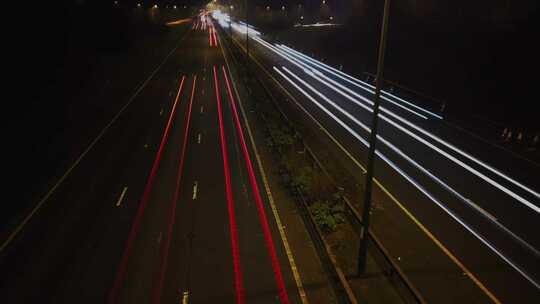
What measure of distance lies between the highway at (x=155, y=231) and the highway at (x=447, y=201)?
4.52 meters

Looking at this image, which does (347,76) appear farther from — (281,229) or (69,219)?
(69,219)

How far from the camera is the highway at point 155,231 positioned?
37.2 ft

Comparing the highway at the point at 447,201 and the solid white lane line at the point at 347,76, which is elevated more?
the solid white lane line at the point at 347,76

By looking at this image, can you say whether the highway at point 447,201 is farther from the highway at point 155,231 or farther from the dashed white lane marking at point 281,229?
the highway at point 155,231

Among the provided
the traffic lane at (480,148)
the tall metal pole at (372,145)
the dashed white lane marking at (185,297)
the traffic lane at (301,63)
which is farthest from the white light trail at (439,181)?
the dashed white lane marking at (185,297)

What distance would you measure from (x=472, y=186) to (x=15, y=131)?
26.3 metres

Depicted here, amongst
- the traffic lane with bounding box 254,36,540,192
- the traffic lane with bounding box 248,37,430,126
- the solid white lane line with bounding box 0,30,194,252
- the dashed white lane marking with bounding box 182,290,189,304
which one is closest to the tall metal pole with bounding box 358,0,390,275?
the dashed white lane marking with bounding box 182,290,189,304

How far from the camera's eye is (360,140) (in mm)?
23516

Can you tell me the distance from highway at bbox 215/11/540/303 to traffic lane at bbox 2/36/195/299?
422 inches

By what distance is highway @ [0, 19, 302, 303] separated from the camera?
11328 millimetres

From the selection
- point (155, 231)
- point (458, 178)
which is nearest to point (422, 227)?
point (458, 178)

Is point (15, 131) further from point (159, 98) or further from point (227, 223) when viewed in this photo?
point (227, 223)

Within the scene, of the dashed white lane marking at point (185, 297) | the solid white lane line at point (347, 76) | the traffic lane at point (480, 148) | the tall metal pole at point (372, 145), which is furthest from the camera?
the solid white lane line at point (347, 76)

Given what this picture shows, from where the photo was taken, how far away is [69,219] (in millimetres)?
15094
